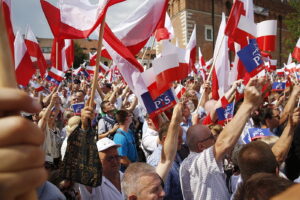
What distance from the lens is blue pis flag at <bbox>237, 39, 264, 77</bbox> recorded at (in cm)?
454

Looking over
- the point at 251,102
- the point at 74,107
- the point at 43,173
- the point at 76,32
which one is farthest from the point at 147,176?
the point at 74,107

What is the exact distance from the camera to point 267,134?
3.88 metres

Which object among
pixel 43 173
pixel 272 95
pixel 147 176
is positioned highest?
pixel 43 173

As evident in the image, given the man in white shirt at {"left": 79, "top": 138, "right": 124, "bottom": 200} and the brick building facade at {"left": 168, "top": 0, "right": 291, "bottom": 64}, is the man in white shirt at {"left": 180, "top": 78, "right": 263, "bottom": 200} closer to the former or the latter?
the man in white shirt at {"left": 79, "top": 138, "right": 124, "bottom": 200}

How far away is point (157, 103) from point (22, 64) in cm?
254

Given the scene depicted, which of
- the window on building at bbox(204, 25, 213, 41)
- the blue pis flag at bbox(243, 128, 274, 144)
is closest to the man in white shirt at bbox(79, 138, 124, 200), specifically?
the blue pis flag at bbox(243, 128, 274, 144)

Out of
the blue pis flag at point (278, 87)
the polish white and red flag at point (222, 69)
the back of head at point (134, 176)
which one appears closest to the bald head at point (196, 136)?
the back of head at point (134, 176)

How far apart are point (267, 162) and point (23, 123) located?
6.64 ft

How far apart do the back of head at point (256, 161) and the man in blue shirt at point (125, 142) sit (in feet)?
6.85

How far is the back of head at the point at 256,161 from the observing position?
2.20 meters

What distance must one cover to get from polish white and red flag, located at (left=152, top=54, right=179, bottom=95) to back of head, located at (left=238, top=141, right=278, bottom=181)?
5.42ft

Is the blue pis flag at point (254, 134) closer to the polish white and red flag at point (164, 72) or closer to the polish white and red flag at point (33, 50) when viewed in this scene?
the polish white and red flag at point (164, 72)

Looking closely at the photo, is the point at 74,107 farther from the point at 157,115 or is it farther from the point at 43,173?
A: the point at 43,173

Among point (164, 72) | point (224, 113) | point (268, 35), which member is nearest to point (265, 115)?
point (224, 113)
